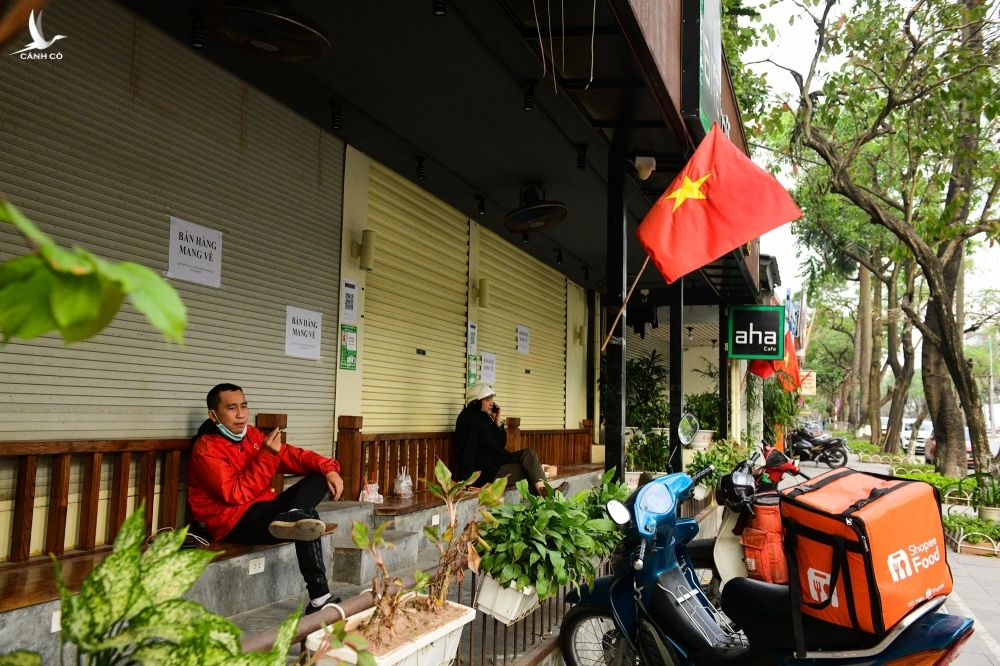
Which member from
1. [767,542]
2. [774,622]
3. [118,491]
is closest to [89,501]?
[118,491]

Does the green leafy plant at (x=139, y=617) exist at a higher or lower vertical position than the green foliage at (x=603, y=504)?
higher

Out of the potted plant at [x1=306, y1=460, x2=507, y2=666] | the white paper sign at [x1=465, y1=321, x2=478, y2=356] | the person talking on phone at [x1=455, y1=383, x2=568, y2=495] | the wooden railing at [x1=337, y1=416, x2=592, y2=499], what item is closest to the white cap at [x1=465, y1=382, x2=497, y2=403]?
the person talking on phone at [x1=455, y1=383, x2=568, y2=495]

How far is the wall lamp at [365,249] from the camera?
22.3 feet

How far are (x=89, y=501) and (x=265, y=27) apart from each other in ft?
9.00

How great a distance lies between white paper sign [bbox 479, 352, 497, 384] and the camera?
9.47 metres

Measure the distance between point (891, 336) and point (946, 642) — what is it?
27352mm

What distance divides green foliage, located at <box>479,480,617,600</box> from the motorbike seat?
2.17 ft

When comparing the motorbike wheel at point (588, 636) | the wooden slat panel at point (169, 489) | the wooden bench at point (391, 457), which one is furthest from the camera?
the wooden bench at point (391, 457)

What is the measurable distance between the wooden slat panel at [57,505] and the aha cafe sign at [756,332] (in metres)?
11.2

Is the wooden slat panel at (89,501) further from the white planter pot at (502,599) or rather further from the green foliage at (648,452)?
→ the green foliage at (648,452)

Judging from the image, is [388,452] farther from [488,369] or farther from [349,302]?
[488,369]

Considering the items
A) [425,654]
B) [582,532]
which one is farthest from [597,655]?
[425,654]

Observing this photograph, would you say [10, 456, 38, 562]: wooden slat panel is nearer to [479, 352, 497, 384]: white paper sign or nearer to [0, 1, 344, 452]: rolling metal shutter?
[0, 1, 344, 452]: rolling metal shutter

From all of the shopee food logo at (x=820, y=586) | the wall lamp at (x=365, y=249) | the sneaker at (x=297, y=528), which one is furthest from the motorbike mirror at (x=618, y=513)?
the wall lamp at (x=365, y=249)
